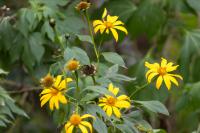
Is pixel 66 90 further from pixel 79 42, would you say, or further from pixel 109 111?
pixel 79 42

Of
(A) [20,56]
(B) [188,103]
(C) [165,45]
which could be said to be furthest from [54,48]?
(C) [165,45]

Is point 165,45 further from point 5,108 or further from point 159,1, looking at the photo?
point 5,108

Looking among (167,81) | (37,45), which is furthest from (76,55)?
(37,45)

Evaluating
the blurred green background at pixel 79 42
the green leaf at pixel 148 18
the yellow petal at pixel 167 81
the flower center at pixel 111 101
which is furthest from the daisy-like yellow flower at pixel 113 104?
the green leaf at pixel 148 18

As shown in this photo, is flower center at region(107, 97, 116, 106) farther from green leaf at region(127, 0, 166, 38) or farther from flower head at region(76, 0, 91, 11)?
green leaf at region(127, 0, 166, 38)

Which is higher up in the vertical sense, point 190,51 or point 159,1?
point 159,1

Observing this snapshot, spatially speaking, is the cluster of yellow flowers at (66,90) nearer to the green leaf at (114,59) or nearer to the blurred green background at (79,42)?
the green leaf at (114,59)

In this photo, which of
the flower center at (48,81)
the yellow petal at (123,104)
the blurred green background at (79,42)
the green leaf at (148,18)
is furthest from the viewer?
the green leaf at (148,18)
